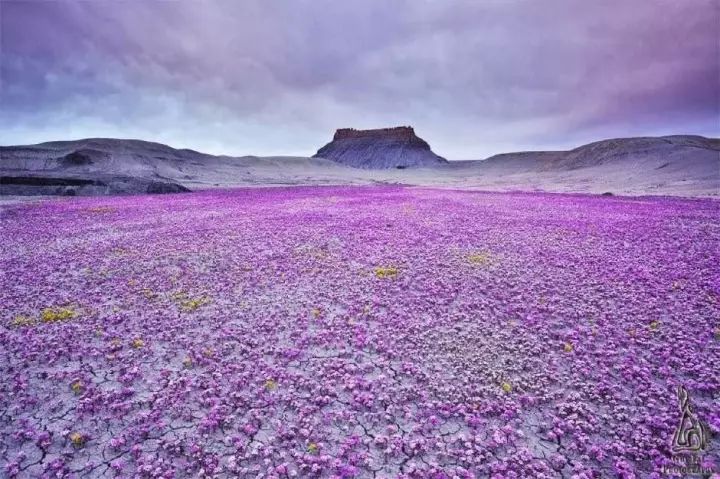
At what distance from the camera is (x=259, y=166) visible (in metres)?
181

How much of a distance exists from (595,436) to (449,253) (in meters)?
11.3

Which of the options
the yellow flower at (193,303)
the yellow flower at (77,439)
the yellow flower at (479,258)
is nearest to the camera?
the yellow flower at (77,439)

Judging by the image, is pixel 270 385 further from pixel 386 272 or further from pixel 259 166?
pixel 259 166

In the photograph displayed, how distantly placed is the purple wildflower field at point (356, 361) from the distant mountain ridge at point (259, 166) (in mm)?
46522

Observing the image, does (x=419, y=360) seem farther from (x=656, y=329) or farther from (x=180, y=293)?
(x=180, y=293)

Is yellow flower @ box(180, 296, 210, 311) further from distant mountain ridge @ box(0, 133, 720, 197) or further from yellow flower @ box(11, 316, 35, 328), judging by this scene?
distant mountain ridge @ box(0, 133, 720, 197)

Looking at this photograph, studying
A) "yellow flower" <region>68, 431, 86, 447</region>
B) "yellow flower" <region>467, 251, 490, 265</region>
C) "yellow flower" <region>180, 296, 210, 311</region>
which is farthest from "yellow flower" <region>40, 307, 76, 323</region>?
"yellow flower" <region>467, 251, 490, 265</region>

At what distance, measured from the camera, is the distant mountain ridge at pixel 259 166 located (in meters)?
55.4

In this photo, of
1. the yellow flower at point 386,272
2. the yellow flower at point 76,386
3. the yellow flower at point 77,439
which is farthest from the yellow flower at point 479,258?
the yellow flower at point 77,439

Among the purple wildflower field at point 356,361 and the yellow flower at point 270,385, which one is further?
the yellow flower at point 270,385

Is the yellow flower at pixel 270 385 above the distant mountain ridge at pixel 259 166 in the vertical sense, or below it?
below

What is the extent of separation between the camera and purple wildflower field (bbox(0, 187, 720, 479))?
5.97m

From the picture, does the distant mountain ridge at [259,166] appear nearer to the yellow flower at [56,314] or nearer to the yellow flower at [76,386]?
the yellow flower at [56,314]

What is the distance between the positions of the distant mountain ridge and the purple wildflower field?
Result: 46.5 metres
